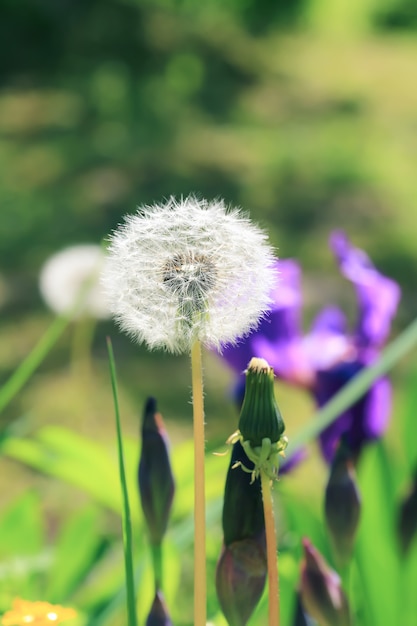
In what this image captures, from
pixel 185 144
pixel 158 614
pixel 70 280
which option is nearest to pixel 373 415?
pixel 158 614

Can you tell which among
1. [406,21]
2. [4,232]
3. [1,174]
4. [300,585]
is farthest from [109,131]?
[300,585]

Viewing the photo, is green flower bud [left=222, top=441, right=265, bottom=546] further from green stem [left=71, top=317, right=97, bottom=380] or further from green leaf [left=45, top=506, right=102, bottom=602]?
green stem [left=71, top=317, right=97, bottom=380]

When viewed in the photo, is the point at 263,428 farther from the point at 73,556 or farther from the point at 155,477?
the point at 73,556

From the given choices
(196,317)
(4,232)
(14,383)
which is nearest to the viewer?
(196,317)

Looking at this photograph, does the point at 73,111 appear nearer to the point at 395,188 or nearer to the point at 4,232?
the point at 4,232

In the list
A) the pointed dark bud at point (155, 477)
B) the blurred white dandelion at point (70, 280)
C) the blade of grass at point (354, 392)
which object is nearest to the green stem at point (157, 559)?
the pointed dark bud at point (155, 477)

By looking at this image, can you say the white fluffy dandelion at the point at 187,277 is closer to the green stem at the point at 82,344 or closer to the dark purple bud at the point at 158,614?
the dark purple bud at the point at 158,614

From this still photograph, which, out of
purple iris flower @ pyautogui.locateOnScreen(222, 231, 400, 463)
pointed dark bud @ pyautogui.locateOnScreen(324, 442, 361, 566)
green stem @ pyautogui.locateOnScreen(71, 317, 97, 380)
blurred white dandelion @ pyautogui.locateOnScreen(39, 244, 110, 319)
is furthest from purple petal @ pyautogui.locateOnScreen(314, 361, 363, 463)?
green stem @ pyautogui.locateOnScreen(71, 317, 97, 380)
